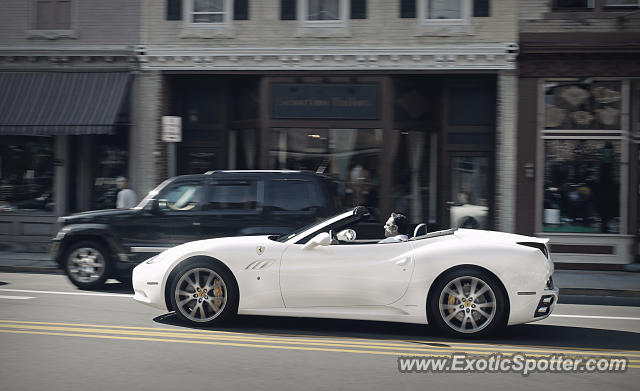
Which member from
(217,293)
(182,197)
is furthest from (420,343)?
(182,197)

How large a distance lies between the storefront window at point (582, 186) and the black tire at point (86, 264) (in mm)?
9006

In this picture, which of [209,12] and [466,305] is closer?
[466,305]

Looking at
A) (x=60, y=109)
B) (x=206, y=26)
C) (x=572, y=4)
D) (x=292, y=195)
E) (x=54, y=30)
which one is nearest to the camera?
(x=292, y=195)

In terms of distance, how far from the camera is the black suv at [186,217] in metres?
11.0

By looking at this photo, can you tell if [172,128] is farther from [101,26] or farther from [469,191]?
[469,191]

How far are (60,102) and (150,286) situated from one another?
1020cm

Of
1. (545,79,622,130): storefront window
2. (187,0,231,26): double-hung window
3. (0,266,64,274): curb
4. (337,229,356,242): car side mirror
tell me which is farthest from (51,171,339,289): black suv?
(187,0,231,26): double-hung window

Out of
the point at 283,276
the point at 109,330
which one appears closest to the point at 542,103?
the point at 283,276

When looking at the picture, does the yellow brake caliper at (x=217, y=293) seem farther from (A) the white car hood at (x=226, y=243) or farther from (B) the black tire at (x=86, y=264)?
(B) the black tire at (x=86, y=264)

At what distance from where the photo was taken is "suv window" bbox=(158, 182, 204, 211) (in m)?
11.2

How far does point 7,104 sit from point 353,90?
7.84 meters

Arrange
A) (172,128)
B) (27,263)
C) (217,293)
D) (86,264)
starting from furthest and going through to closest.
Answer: (27,263) < (172,128) < (86,264) < (217,293)

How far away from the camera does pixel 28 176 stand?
57.1 feet

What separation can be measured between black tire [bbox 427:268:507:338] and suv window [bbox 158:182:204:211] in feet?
16.4
